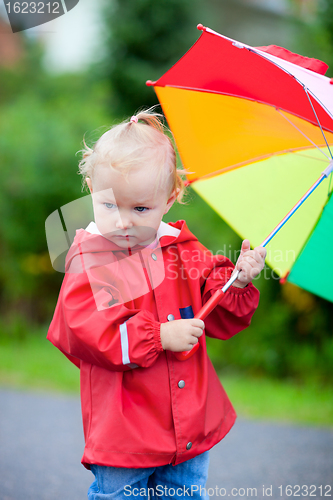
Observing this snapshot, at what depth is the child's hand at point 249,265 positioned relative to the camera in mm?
1647

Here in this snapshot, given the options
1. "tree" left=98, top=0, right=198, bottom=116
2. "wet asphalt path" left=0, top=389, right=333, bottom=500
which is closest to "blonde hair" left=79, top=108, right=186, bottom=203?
"wet asphalt path" left=0, top=389, right=333, bottom=500

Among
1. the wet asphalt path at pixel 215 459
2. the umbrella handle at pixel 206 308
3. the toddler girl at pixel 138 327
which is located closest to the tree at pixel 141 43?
the wet asphalt path at pixel 215 459

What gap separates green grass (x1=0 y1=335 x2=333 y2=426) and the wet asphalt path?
8.0 inches

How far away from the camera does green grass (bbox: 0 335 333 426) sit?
149 inches

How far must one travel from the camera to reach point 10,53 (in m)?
10.2

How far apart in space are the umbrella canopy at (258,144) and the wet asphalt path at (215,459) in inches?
58.6

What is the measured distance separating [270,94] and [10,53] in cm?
988

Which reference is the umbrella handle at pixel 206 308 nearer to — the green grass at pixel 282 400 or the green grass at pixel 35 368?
the green grass at pixel 282 400

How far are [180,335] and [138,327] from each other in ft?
0.46

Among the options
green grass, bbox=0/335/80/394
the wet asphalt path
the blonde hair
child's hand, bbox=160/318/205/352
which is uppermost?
the blonde hair

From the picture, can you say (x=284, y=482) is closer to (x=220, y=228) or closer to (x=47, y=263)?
(x=220, y=228)

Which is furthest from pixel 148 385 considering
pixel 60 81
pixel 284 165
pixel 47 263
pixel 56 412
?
pixel 60 81

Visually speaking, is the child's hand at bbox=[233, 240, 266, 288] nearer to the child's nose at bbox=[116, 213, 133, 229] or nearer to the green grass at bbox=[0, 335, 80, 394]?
the child's nose at bbox=[116, 213, 133, 229]

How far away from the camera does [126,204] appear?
1.51 m
